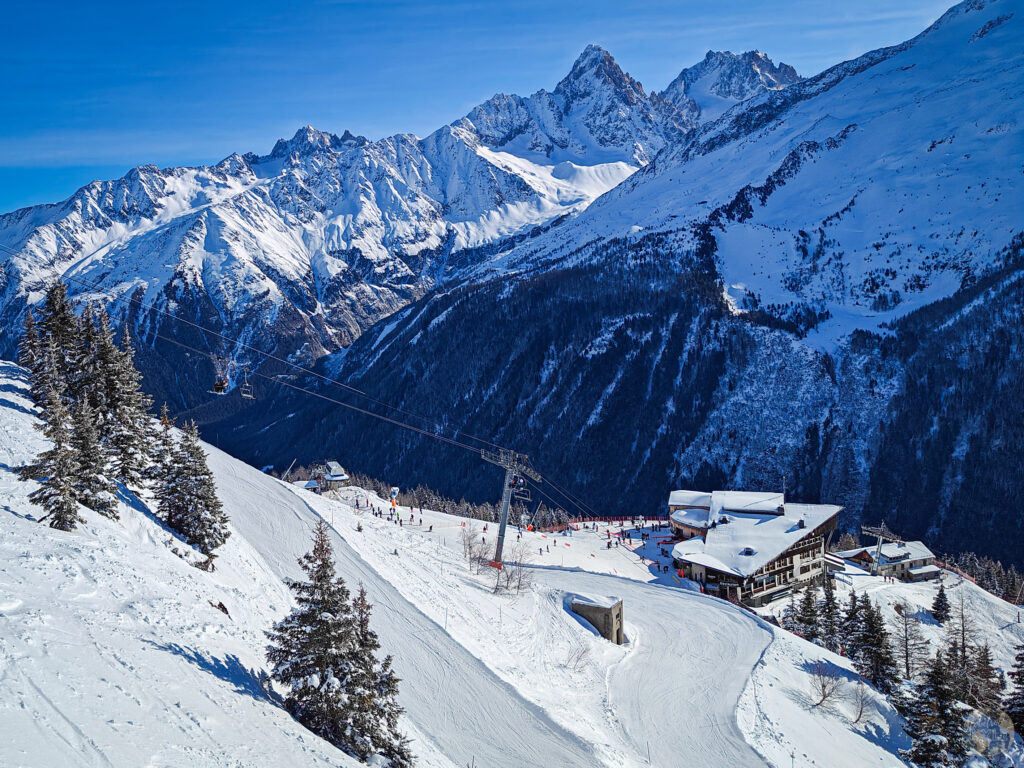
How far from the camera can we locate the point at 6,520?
1997 cm

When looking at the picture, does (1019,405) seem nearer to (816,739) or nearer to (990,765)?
(990,765)

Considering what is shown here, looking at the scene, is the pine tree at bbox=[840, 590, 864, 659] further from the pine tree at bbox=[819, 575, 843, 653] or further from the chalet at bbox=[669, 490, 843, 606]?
the chalet at bbox=[669, 490, 843, 606]

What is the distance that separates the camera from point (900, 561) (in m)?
76.8

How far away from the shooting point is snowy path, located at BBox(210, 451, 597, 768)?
2217 centimetres

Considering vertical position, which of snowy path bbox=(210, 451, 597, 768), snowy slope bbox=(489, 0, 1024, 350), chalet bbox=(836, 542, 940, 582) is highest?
snowy slope bbox=(489, 0, 1024, 350)

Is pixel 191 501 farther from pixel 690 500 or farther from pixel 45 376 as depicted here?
pixel 690 500

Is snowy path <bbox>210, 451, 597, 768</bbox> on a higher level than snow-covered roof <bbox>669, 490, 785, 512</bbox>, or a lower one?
higher

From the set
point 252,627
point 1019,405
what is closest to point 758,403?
point 1019,405

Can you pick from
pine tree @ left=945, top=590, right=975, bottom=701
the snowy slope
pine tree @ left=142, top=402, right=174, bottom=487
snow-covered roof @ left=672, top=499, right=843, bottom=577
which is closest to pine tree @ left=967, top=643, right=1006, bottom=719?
pine tree @ left=945, top=590, right=975, bottom=701

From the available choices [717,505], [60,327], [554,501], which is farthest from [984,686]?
[554,501]

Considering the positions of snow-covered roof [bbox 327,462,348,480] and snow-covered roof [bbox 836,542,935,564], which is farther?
snow-covered roof [bbox 327,462,348,480]

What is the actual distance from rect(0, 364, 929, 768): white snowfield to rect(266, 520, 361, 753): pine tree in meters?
0.86

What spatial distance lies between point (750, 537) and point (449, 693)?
49785 mm

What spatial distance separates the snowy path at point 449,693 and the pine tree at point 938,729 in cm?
1973
